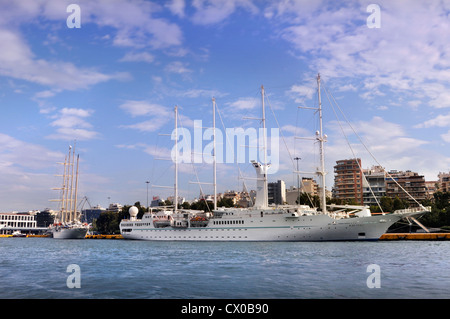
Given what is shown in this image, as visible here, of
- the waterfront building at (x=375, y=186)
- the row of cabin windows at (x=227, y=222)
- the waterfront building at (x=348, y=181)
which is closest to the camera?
the row of cabin windows at (x=227, y=222)

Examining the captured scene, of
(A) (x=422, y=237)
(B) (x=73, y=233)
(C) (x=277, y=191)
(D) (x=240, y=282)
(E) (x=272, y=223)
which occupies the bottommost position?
(B) (x=73, y=233)

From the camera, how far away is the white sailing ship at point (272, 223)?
55156 mm

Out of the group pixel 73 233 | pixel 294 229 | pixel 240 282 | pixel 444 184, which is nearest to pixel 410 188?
pixel 444 184

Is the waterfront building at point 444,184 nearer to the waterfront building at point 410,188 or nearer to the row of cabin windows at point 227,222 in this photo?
the waterfront building at point 410,188

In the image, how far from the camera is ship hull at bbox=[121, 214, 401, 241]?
180ft

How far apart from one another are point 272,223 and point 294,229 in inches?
148

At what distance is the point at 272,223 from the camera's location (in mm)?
59656

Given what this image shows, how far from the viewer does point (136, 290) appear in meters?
15.5

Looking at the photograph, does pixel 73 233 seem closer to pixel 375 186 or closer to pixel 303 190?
pixel 303 190

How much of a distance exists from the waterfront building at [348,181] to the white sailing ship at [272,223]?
192ft

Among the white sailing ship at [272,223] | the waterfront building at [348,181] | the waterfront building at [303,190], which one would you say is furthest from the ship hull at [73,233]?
the waterfront building at [348,181]
